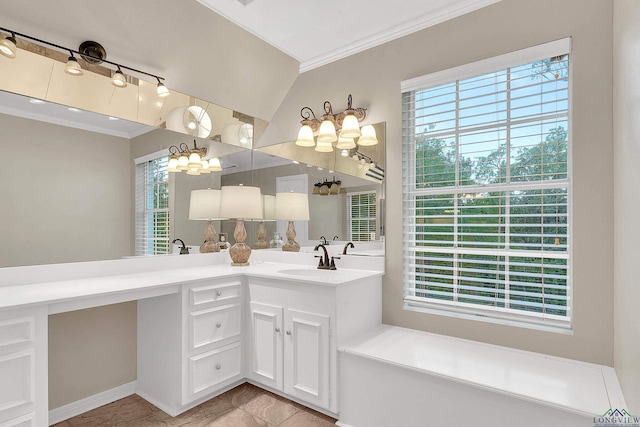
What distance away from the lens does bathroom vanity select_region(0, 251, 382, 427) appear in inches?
81.5

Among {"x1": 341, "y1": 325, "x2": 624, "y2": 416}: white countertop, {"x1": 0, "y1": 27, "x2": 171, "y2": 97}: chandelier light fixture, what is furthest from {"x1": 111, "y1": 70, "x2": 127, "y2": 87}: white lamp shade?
{"x1": 341, "y1": 325, "x2": 624, "y2": 416}: white countertop

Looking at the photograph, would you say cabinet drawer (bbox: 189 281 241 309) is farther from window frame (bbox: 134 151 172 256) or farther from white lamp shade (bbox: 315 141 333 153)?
white lamp shade (bbox: 315 141 333 153)

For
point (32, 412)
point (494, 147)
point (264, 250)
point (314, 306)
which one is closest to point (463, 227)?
point (494, 147)

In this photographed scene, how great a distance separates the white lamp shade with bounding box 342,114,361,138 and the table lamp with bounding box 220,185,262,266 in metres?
0.99

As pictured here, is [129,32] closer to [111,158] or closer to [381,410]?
[111,158]

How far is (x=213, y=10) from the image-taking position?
2.44 m

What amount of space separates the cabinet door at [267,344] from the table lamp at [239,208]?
0.55 m

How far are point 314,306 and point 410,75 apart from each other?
1785 millimetres

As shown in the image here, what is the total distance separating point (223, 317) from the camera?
2.43 meters

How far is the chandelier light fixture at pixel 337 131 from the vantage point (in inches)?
100

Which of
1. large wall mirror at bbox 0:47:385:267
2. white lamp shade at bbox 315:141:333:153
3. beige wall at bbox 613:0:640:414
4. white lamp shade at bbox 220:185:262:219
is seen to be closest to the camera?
beige wall at bbox 613:0:640:414

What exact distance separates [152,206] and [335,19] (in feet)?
6.41

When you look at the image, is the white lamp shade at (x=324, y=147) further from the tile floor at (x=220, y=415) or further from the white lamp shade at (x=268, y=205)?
the tile floor at (x=220, y=415)

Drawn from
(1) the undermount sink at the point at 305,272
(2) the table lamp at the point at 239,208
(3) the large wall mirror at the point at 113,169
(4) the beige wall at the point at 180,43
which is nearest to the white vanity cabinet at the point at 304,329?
(1) the undermount sink at the point at 305,272
